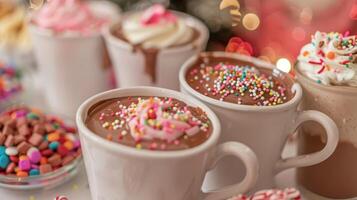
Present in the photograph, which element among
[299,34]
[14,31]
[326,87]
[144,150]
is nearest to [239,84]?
[326,87]

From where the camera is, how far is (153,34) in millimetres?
1069

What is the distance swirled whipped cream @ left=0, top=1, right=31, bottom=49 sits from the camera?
137cm

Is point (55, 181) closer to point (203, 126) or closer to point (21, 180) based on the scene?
point (21, 180)

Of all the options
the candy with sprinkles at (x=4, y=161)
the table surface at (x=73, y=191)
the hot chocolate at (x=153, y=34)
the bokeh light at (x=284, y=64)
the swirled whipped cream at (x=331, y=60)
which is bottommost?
the table surface at (x=73, y=191)

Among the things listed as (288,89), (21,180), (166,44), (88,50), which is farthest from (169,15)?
(21,180)

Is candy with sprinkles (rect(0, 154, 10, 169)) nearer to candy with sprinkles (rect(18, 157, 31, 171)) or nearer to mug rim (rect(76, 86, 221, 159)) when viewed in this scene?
candy with sprinkles (rect(18, 157, 31, 171))

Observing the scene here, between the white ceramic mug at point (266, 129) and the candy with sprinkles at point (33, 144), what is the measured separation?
Answer: 28 cm

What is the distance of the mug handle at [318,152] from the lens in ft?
2.56

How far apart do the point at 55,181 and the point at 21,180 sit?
0.06 metres

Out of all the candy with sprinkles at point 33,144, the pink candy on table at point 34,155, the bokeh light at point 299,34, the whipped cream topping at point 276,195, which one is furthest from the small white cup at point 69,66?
the whipped cream topping at point 276,195

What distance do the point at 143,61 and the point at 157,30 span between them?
0.27ft

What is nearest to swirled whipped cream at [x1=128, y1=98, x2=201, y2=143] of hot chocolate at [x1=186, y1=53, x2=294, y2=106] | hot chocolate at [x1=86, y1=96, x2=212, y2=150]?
hot chocolate at [x1=86, y1=96, x2=212, y2=150]

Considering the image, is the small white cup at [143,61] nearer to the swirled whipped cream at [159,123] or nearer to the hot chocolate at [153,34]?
the hot chocolate at [153,34]

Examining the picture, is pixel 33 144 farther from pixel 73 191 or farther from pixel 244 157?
pixel 244 157
